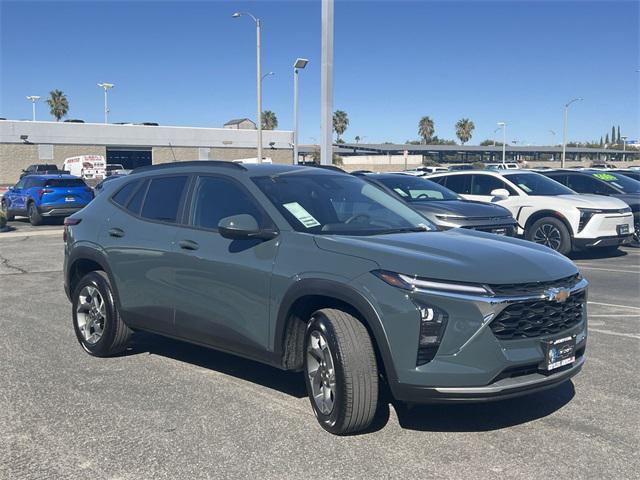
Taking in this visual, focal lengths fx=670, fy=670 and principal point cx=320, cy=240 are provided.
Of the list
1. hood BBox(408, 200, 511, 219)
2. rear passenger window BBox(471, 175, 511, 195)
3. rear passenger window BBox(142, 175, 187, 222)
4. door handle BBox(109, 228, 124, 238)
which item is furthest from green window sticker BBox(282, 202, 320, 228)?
rear passenger window BBox(471, 175, 511, 195)

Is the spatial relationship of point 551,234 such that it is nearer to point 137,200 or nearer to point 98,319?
point 137,200

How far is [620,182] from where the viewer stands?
15047 millimetres

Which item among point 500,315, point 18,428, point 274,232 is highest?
point 274,232

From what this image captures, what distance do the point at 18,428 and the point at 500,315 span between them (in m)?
→ 3.10

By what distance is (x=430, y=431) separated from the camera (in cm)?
421

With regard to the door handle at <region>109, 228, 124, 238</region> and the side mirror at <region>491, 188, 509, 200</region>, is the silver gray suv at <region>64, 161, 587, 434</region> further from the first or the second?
the side mirror at <region>491, 188, 509, 200</region>

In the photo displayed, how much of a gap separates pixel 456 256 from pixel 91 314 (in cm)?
362

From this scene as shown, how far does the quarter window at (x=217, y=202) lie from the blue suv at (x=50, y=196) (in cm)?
1616

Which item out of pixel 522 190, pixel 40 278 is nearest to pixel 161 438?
pixel 40 278

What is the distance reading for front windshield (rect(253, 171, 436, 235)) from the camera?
469 cm

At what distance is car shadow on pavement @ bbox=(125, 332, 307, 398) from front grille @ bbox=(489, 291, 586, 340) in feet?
5.76

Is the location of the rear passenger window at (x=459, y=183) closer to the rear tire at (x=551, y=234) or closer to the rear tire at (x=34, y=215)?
the rear tire at (x=551, y=234)

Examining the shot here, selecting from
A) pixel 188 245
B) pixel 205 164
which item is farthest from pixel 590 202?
pixel 188 245

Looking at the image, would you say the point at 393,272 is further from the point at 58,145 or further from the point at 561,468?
the point at 58,145
